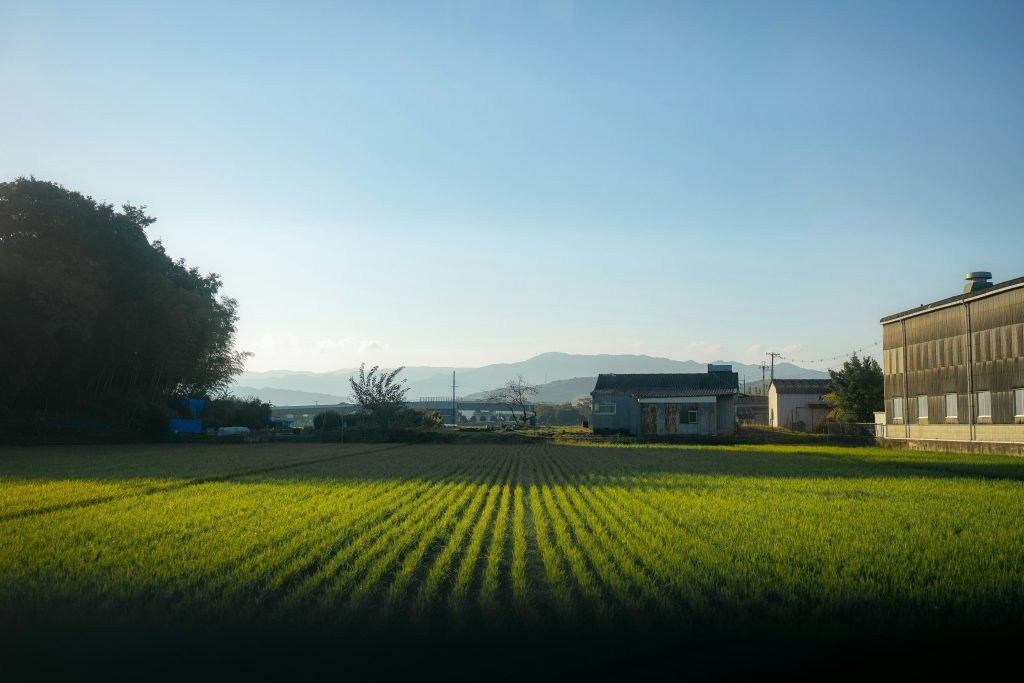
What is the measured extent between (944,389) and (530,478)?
23.5 m

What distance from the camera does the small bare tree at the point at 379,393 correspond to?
2205 inches

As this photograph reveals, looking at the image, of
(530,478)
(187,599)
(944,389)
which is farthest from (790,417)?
(187,599)

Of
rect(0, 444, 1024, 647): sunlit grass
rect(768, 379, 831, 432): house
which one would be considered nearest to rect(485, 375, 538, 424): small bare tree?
rect(768, 379, 831, 432): house

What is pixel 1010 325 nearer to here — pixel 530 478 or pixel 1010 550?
pixel 530 478

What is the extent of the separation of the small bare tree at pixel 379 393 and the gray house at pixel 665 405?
1421 cm

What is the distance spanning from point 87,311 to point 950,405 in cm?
3872

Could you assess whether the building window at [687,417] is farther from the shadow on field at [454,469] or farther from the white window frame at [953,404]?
the shadow on field at [454,469]

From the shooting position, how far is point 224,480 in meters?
18.9

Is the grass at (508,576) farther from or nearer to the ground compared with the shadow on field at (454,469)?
farther from the ground

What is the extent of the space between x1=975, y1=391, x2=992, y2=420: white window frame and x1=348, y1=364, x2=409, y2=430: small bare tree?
117ft

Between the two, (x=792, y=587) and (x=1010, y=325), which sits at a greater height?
(x=1010, y=325)

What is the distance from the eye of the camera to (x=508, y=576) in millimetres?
7555

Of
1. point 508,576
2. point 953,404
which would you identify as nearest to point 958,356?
point 953,404

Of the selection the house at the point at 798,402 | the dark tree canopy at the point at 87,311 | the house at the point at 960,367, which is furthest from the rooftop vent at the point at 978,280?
the dark tree canopy at the point at 87,311
